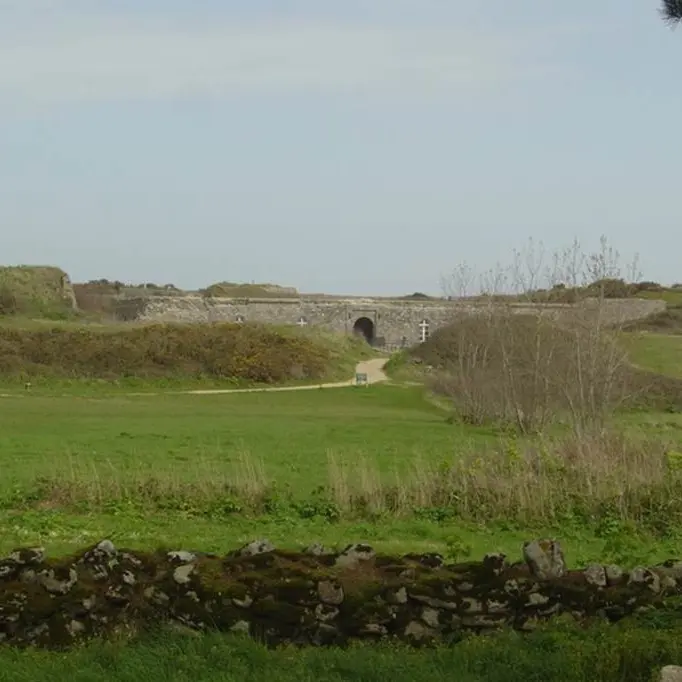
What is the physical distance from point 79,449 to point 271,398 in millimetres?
22496

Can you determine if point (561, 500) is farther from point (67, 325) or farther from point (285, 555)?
point (67, 325)

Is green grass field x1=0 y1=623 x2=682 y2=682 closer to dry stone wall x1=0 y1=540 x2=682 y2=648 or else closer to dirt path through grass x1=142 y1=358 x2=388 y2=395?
dry stone wall x1=0 y1=540 x2=682 y2=648

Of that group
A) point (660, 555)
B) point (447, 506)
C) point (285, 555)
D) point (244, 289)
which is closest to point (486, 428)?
point (447, 506)

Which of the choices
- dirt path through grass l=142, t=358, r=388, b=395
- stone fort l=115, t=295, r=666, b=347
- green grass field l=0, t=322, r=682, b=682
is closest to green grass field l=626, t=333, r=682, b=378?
stone fort l=115, t=295, r=666, b=347

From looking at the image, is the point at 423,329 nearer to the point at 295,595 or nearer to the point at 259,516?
the point at 259,516

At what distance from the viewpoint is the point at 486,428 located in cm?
3291

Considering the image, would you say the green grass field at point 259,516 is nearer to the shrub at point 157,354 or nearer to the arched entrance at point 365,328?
the shrub at point 157,354

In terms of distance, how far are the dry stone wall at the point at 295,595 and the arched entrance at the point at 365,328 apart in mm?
77977

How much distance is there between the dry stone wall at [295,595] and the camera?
24.5 feet

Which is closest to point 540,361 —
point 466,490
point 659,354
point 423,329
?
point 466,490

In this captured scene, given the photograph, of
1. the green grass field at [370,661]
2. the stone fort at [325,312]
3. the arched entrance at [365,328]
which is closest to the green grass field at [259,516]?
the green grass field at [370,661]

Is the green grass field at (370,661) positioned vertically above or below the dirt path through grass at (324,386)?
above

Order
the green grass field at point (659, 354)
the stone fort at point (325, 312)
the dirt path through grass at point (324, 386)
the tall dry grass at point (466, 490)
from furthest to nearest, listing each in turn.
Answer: the stone fort at point (325, 312) < the green grass field at point (659, 354) < the dirt path through grass at point (324, 386) < the tall dry grass at point (466, 490)

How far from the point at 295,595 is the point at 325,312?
77091mm
